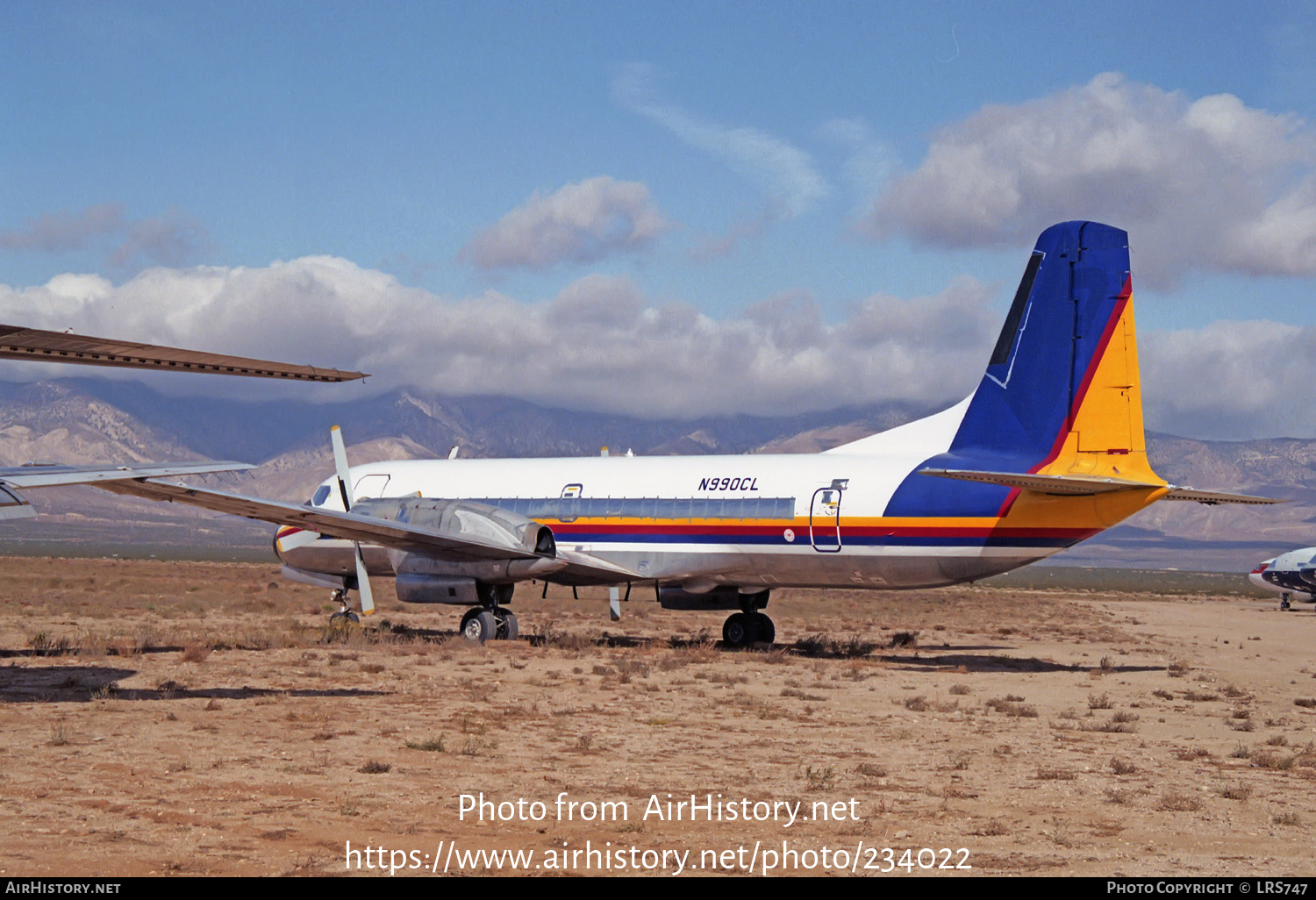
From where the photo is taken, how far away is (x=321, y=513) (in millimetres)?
22391

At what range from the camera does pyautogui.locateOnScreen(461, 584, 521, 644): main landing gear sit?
24.8m

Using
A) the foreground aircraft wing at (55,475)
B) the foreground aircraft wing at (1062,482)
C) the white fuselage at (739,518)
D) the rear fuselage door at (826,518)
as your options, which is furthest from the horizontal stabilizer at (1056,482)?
the foreground aircraft wing at (55,475)

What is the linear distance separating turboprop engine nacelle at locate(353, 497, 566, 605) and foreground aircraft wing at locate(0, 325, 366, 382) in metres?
14.4

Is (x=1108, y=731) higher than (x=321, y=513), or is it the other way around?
(x=321, y=513)

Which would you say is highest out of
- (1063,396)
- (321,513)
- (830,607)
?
(1063,396)

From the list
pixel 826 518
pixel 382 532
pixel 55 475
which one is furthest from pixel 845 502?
pixel 55 475

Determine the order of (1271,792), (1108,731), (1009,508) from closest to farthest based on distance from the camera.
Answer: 1. (1271,792)
2. (1108,731)
3. (1009,508)

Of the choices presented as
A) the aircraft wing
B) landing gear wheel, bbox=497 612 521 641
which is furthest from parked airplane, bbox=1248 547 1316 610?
the aircraft wing

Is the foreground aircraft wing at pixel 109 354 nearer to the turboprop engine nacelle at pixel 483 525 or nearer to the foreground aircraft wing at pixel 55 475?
the foreground aircraft wing at pixel 55 475

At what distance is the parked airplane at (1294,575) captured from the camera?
190ft

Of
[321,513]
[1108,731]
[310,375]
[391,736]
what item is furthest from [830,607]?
[310,375]

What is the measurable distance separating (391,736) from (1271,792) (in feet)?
28.5

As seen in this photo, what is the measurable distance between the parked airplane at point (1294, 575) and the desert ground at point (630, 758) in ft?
116

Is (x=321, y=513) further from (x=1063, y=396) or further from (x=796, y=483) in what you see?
(x=1063, y=396)
